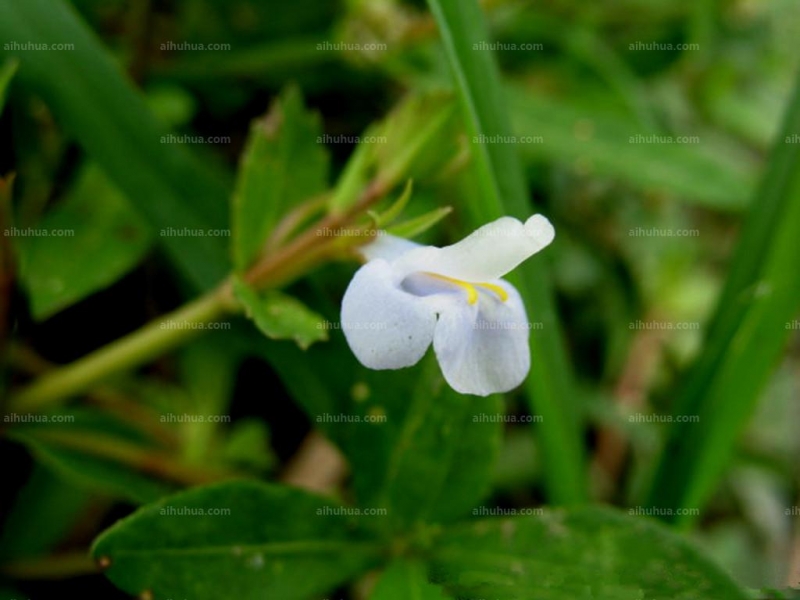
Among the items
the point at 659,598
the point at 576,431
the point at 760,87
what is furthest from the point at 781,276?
the point at 760,87

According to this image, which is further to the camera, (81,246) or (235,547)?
(81,246)

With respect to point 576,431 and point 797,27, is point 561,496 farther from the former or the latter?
point 797,27

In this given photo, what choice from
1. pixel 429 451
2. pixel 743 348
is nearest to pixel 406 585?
pixel 429 451

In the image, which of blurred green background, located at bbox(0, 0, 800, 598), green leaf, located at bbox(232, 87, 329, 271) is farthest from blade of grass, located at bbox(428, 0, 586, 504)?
green leaf, located at bbox(232, 87, 329, 271)

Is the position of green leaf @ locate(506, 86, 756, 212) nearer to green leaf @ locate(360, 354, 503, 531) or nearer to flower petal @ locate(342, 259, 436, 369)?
green leaf @ locate(360, 354, 503, 531)

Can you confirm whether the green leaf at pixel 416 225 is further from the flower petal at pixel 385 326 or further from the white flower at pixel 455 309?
the flower petal at pixel 385 326

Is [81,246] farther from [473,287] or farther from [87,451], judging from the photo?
[473,287]
